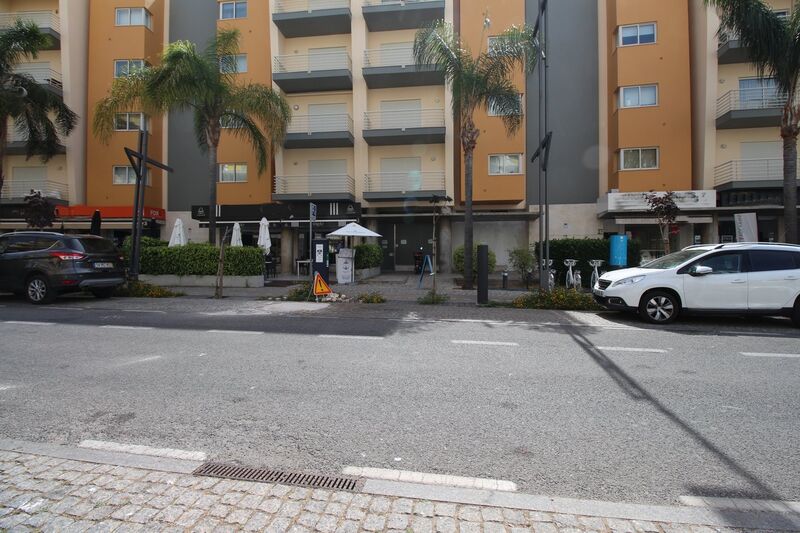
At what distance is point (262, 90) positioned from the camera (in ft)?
59.2

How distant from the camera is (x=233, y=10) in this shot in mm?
25344

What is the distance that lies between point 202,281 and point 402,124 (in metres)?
13.6

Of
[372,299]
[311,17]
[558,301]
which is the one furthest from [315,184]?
[558,301]

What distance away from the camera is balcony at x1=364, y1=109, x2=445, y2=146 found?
2314 centimetres

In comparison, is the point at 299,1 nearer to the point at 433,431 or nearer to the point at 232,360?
the point at 232,360

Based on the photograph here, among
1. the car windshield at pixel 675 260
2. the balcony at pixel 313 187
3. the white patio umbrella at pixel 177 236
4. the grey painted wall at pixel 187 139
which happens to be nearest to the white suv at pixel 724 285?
the car windshield at pixel 675 260

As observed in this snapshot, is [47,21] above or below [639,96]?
above

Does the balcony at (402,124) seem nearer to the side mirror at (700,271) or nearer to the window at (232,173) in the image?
the window at (232,173)

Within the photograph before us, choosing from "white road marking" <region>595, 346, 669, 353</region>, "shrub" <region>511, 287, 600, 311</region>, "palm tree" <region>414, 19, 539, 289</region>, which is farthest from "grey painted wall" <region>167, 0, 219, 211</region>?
"white road marking" <region>595, 346, 669, 353</region>

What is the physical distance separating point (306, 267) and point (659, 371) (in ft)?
59.7

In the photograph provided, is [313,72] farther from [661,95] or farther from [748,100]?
[748,100]

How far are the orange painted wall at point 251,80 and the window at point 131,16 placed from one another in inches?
181

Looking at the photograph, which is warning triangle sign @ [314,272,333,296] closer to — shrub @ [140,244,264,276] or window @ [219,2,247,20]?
shrub @ [140,244,264,276]

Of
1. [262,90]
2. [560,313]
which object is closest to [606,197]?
[560,313]
